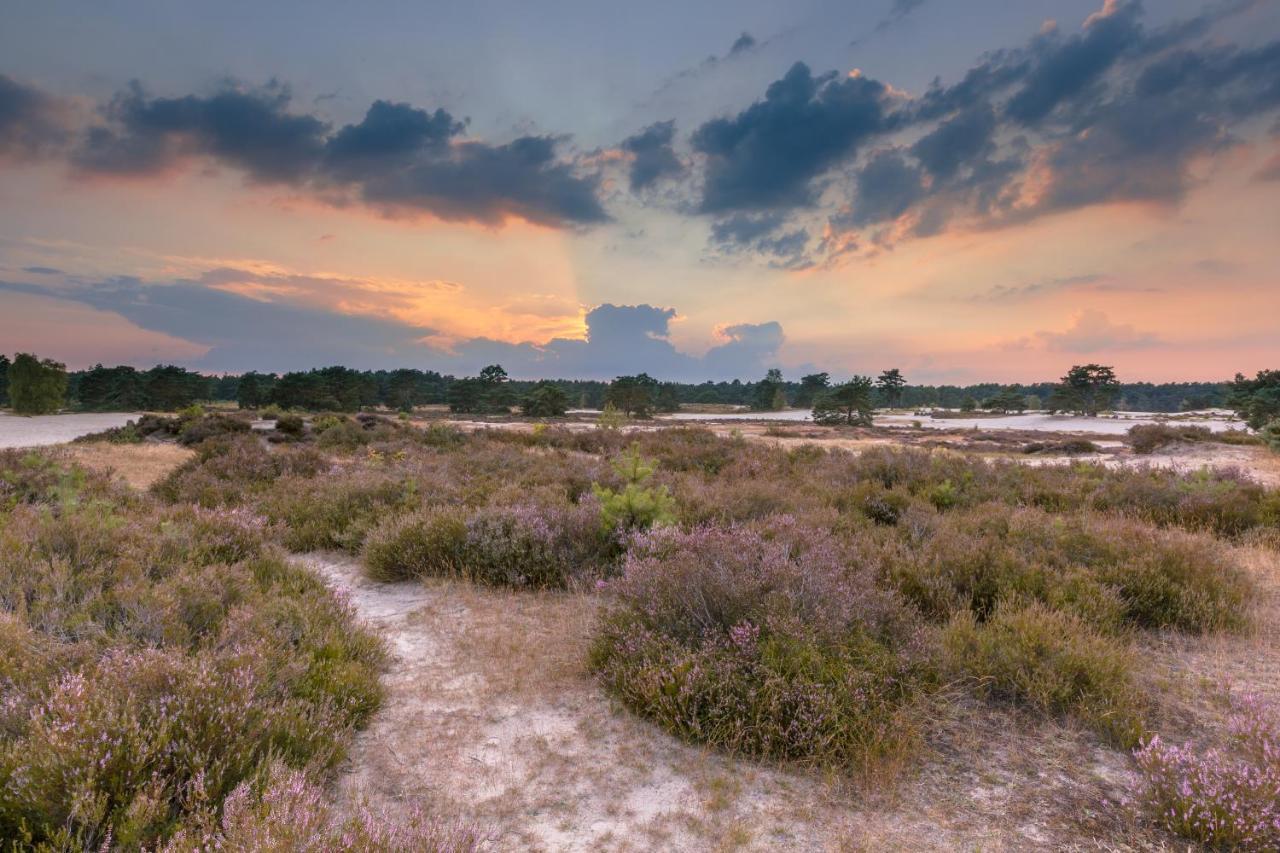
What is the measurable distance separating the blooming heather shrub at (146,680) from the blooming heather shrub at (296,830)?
18 centimetres

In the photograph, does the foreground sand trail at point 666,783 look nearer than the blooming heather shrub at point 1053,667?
Yes

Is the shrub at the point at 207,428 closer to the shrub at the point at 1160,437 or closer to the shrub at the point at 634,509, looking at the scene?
the shrub at the point at 634,509

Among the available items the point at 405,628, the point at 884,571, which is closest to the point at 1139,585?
the point at 884,571

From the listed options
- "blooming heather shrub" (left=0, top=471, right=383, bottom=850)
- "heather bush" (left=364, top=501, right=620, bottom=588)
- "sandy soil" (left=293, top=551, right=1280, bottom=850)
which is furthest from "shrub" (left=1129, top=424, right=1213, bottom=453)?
"blooming heather shrub" (left=0, top=471, right=383, bottom=850)

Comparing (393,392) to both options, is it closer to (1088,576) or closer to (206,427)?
(206,427)

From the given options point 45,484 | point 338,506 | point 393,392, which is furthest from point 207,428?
point 393,392

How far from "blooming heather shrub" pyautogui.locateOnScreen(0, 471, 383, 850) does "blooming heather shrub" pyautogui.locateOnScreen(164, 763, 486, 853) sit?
0.18 metres

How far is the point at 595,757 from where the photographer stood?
3.83 metres

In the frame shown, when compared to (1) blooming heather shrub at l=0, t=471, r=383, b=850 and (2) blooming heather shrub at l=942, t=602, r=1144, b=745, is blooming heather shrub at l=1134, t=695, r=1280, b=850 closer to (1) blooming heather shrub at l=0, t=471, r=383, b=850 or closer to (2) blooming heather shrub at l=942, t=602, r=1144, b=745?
(2) blooming heather shrub at l=942, t=602, r=1144, b=745

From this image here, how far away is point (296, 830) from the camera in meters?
2.32

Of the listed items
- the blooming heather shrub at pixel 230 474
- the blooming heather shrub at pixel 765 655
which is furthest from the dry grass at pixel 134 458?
the blooming heather shrub at pixel 765 655

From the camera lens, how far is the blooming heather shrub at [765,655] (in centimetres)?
379

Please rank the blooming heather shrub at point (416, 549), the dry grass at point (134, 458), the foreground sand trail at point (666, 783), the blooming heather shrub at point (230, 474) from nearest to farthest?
the foreground sand trail at point (666, 783) → the blooming heather shrub at point (416, 549) → the blooming heather shrub at point (230, 474) → the dry grass at point (134, 458)

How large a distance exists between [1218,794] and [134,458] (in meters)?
25.0
